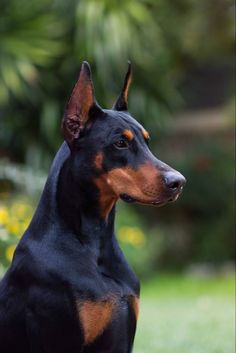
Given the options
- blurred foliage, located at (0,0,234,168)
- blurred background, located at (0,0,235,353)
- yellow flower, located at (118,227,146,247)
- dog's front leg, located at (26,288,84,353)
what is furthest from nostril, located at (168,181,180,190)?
yellow flower, located at (118,227,146,247)

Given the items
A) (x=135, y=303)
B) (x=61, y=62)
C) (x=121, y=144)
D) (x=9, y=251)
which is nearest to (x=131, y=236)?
(x=61, y=62)

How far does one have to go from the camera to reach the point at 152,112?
42.9 ft

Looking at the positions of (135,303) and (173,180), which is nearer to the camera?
(173,180)

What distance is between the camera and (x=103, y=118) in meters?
3.35

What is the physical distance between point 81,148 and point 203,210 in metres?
10.6

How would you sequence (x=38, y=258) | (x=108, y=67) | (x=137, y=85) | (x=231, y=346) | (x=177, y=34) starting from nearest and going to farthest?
1. (x=38, y=258)
2. (x=231, y=346)
3. (x=108, y=67)
4. (x=137, y=85)
5. (x=177, y=34)

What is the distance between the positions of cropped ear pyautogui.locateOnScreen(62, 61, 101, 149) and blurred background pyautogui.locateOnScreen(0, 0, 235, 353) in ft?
16.8

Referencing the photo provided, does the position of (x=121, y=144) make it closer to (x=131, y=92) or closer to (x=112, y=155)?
(x=112, y=155)

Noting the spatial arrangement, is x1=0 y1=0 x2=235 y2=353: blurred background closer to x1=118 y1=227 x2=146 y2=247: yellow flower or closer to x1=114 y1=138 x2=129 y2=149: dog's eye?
x1=118 y1=227 x2=146 y2=247: yellow flower

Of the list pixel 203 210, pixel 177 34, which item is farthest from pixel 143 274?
pixel 177 34

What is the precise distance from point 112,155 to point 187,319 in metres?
4.45

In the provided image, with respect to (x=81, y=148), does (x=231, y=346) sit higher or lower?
lower

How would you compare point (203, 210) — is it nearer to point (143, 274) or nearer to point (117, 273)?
point (143, 274)

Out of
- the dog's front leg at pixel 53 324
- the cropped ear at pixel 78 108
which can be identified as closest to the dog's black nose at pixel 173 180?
the cropped ear at pixel 78 108
